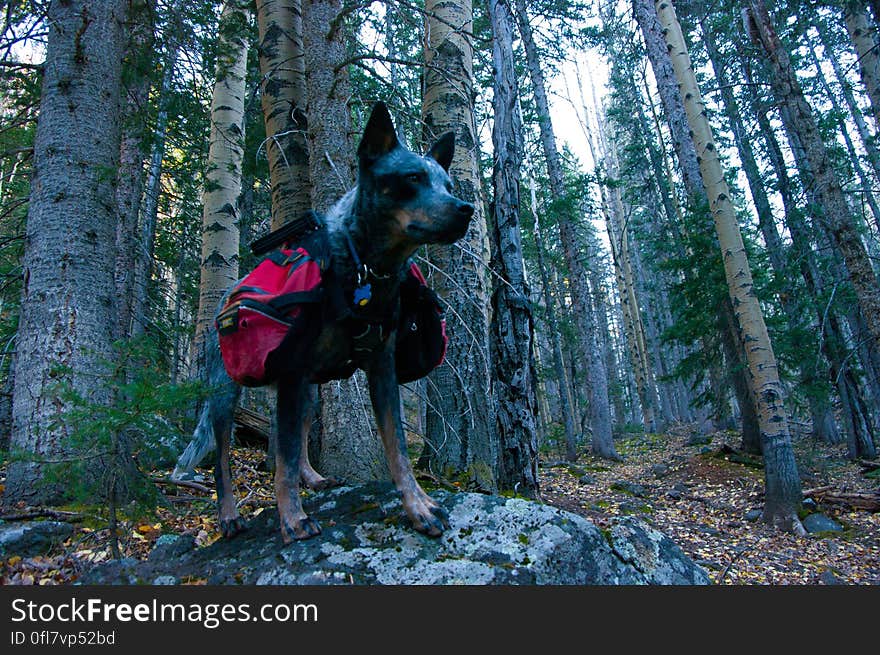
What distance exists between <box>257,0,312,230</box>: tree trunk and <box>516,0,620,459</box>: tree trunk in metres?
12.8

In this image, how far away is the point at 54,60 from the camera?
4867 mm

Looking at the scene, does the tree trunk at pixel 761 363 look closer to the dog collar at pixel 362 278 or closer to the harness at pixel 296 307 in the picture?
the harness at pixel 296 307

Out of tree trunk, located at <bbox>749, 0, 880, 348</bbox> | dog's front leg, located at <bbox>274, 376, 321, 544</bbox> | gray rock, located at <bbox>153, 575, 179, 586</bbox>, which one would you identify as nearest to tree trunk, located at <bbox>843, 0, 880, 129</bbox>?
tree trunk, located at <bbox>749, 0, 880, 348</bbox>

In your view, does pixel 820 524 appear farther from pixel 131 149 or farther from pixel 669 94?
pixel 131 149

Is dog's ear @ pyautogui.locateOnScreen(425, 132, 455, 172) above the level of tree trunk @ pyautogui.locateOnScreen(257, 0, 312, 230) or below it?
below

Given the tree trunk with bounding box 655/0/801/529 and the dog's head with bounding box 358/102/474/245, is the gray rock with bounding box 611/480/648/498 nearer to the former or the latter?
the tree trunk with bounding box 655/0/801/529

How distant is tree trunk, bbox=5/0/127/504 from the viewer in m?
4.20

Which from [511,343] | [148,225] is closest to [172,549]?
[511,343]

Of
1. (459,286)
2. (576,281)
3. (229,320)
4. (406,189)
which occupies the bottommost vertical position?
(229,320)

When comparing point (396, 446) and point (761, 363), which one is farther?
point (761, 363)

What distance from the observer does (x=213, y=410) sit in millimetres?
3250

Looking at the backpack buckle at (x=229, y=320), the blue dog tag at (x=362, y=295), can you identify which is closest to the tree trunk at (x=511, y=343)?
the blue dog tag at (x=362, y=295)

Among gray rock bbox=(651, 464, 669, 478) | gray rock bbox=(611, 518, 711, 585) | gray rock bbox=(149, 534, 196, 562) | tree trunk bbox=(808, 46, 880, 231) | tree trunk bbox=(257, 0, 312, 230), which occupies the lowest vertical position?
gray rock bbox=(651, 464, 669, 478)

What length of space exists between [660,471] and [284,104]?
13150mm
